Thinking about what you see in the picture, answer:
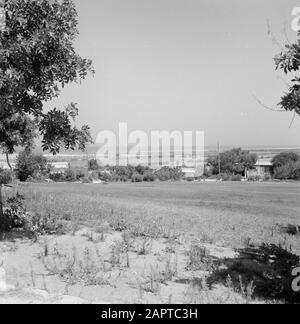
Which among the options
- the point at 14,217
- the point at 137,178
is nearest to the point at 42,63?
the point at 14,217

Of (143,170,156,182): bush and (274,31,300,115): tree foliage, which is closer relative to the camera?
(274,31,300,115): tree foliage

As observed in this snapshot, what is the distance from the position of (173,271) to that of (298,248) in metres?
3.94

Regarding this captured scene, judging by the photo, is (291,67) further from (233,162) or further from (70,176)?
(233,162)

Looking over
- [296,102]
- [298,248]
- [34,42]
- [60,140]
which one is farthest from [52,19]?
[298,248]

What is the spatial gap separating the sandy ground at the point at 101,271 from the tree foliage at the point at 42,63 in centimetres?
191

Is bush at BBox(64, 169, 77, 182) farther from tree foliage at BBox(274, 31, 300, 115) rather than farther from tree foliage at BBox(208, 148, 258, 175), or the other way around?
tree foliage at BBox(274, 31, 300, 115)

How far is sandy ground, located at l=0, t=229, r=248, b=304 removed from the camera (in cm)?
592

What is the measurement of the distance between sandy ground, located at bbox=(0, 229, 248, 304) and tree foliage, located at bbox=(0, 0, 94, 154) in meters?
1.91

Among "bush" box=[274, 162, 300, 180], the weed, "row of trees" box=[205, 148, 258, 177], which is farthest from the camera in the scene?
"row of trees" box=[205, 148, 258, 177]

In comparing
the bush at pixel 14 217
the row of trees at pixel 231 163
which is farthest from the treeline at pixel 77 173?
the bush at pixel 14 217

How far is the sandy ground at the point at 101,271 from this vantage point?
592 cm

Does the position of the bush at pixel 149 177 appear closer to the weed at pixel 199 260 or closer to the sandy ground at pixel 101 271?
the sandy ground at pixel 101 271

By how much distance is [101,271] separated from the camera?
23.3ft

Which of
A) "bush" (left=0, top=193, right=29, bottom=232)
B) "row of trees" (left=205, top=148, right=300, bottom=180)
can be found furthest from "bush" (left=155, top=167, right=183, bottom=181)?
"bush" (left=0, top=193, right=29, bottom=232)
